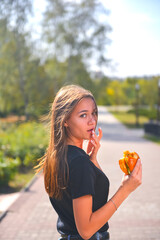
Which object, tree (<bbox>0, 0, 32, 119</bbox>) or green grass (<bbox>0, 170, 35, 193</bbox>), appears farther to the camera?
tree (<bbox>0, 0, 32, 119</bbox>)

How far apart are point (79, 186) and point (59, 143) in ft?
0.96

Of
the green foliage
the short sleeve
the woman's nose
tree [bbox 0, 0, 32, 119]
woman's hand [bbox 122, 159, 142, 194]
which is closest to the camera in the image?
the short sleeve

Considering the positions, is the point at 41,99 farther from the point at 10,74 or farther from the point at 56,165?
the point at 56,165

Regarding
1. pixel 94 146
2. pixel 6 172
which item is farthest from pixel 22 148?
pixel 94 146

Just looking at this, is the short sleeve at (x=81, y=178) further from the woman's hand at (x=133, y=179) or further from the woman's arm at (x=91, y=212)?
the woman's hand at (x=133, y=179)

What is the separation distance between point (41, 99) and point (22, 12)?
6.89 m

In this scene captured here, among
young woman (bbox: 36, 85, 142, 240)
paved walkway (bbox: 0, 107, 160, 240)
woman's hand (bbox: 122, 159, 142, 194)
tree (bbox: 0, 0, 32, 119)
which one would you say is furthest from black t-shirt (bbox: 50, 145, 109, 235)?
tree (bbox: 0, 0, 32, 119)

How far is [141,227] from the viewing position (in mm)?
4676

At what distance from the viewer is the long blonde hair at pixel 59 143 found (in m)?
1.57

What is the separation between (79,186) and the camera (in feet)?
4.78

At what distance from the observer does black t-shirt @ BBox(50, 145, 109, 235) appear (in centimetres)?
146

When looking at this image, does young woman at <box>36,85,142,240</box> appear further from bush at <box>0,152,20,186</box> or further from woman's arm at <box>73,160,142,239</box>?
bush at <box>0,152,20,186</box>

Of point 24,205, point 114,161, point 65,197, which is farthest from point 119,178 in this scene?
point 65,197

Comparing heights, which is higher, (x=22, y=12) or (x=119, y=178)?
(x=22, y=12)
